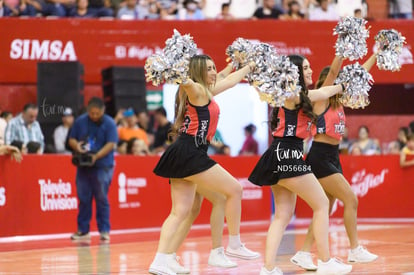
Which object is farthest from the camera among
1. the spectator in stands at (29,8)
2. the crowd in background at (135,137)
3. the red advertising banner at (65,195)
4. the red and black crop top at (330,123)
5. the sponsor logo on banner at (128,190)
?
the spectator in stands at (29,8)

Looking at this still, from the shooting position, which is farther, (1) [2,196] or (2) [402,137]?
Result: (2) [402,137]

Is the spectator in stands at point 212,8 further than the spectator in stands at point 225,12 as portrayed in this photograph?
Yes

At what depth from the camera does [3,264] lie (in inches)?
381

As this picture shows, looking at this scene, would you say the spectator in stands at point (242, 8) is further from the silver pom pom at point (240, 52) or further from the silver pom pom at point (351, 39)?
the silver pom pom at point (240, 52)

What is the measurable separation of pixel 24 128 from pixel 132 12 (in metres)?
4.60

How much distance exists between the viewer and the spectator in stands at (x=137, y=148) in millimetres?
14961

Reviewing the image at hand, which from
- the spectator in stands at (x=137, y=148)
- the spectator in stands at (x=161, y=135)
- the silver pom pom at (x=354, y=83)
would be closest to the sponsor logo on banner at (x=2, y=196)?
the spectator in stands at (x=137, y=148)

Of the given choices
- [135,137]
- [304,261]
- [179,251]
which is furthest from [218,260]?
[135,137]

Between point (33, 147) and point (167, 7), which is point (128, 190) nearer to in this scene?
point (33, 147)

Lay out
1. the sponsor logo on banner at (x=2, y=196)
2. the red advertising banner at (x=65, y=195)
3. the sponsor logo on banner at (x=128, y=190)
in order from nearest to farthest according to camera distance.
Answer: the sponsor logo on banner at (x=2, y=196), the red advertising banner at (x=65, y=195), the sponsor logo on banner at (x=128, y=190)

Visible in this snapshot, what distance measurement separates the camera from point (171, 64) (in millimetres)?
7453

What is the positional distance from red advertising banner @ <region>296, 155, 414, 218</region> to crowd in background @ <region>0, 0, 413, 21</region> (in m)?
3.20

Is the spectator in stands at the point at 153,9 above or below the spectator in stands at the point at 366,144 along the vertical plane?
above

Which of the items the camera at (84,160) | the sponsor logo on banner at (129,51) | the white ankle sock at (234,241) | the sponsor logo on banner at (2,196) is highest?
the sponsor logo on banner at (129,51)
